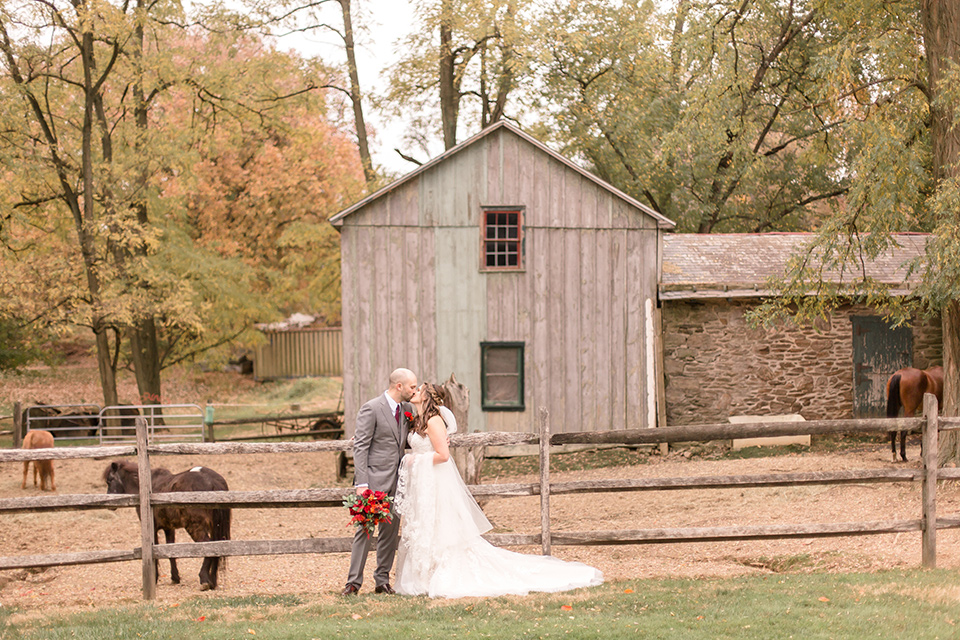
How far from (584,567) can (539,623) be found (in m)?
1.55

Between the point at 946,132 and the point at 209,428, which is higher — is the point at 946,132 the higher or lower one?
the higher one

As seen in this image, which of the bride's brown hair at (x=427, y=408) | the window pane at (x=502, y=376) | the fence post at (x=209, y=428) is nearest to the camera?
Answer: the bride's brown hair at (x=427, y=408)

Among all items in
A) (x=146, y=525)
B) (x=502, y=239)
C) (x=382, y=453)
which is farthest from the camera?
(x=502, y=239)

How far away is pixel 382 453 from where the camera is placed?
7.52 meters

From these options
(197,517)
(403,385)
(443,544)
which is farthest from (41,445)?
(443,544)

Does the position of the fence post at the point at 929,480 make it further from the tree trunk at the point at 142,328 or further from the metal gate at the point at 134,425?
the tree trunk at the point at 142,328

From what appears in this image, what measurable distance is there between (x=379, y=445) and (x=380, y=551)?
922 millimetres

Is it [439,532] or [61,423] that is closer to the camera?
[439,532]

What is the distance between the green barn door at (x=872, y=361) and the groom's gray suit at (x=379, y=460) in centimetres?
1453

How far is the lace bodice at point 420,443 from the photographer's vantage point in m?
7.43

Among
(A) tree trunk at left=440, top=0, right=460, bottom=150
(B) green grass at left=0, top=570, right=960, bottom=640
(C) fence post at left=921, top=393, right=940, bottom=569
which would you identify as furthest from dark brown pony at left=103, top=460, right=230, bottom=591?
(A) tree trunk at left=440, top=0, right=460, bottom=150

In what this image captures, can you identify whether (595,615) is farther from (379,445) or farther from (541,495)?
(379,445)

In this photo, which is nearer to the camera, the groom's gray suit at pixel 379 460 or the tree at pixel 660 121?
the groom's gray suit at pixel 379 460

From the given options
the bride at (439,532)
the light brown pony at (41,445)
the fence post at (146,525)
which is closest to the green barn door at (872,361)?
the bride at (439,532)
